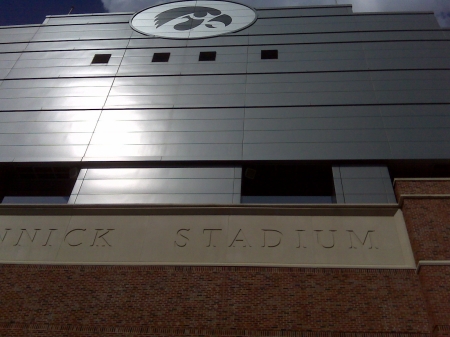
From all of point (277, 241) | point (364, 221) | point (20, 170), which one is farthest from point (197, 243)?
point (20, 170)

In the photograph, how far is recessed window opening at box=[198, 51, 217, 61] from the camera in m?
24.2

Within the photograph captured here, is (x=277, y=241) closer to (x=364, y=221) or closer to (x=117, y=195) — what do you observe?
(x=364, y=221)

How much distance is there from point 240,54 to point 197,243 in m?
13.0

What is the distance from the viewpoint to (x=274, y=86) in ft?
72.0

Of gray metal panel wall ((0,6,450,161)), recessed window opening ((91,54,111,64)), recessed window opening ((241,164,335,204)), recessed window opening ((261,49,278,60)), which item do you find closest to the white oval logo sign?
gray metal panel wall ((0,6,450,161))

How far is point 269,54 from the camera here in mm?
24344

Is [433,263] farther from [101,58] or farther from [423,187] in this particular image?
[101,58]

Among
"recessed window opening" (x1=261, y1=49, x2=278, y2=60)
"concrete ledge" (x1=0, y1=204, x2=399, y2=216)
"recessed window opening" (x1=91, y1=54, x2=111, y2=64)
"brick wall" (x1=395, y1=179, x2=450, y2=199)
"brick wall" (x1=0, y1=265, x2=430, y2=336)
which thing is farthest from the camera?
"recessed window opening" (x1=91, y1=54, x2=111, y2=64)

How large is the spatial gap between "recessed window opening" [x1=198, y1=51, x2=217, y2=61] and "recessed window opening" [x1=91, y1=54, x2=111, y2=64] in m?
5.23

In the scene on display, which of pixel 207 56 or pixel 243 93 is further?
pixel 207 56

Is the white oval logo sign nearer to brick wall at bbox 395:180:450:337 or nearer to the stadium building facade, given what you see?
the stadium building facade

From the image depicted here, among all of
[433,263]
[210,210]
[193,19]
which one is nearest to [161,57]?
[193,19]

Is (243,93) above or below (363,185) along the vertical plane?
above

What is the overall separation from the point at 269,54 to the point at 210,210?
39.6 feet
